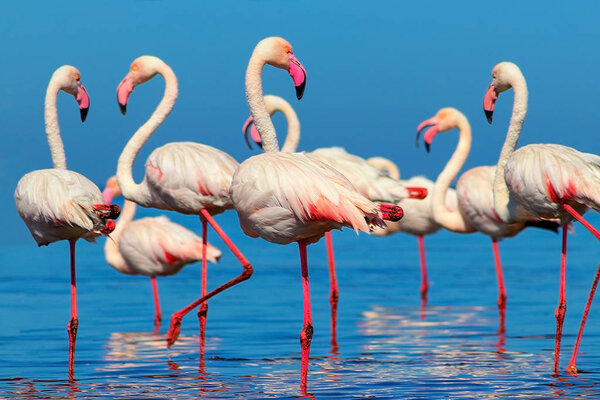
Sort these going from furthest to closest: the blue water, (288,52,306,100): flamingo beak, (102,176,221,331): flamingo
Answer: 1. (102,176,221,331): flamingo
2. (288,52,306,100): flamingo beak
3. the blue water

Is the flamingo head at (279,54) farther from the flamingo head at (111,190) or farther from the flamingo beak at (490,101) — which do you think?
the flamingo head at (111,190)

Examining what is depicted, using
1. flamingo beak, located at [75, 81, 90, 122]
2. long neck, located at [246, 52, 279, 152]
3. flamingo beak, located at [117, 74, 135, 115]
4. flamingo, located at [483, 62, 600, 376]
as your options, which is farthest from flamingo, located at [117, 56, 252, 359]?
flamingo, located at [483, 62, 600, 376]

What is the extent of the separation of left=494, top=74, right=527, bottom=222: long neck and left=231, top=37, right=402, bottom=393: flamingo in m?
2.43

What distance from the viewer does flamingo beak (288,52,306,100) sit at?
616cm

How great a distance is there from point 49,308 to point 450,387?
20.2 ft

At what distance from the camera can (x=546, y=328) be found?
8.36m

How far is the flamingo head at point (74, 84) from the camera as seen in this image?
7.56 m

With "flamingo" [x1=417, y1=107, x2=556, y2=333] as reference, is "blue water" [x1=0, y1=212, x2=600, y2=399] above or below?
below

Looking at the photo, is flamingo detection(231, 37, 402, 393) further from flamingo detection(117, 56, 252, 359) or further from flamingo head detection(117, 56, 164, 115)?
flamingo head detection(117, 56, 164, 115)

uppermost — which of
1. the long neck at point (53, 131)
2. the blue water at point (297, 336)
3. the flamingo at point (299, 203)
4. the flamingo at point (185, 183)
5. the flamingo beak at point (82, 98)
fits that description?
the flamingo beak at point (82, 98)

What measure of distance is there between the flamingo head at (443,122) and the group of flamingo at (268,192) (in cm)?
53

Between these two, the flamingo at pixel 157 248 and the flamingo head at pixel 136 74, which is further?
the flamingo at pixel 157 248

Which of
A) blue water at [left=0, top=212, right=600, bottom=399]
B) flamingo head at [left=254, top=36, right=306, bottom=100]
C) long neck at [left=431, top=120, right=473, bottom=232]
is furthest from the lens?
long neck at [left=431, top=120, right=473, bottom=232]

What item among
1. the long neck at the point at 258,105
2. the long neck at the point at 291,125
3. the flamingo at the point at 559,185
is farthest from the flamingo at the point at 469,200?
the long neck at the point at 258,105
